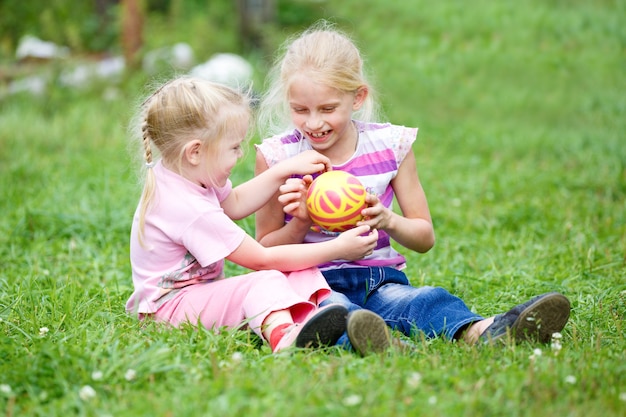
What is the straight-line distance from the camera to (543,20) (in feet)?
33.6

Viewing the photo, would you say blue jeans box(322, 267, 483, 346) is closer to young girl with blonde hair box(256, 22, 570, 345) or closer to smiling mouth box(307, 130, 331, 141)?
young girl with blonde hair box(256, 22, 570, 345)

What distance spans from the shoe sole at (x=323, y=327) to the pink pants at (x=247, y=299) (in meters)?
0.19

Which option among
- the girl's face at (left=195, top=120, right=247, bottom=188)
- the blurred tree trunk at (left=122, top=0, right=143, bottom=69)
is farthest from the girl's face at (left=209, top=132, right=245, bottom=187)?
the blurred tree trunk at (left=122, top=0, right=143, bottom=69)

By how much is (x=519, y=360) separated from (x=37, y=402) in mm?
1656

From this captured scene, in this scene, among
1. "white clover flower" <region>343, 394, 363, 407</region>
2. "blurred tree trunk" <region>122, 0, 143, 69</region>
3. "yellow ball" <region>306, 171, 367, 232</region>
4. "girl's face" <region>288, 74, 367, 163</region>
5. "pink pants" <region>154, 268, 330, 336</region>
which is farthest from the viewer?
"blurred tree trunk" <region>122, 0, 143, 69</region>

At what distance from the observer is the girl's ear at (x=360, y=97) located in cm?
350

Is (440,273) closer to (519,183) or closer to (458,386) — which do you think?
(458,386)

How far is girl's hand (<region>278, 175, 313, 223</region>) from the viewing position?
331cm

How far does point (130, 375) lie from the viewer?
8.57ft

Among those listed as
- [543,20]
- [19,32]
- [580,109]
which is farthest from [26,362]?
[19,32]

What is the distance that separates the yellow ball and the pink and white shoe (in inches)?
17.3

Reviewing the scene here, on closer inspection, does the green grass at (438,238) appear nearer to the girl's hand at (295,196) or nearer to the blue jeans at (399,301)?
the blue jeans at (399,301)

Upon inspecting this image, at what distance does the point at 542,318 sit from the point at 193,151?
5.05ft

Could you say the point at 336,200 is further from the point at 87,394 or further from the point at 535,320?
the point at 87,394
